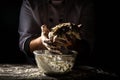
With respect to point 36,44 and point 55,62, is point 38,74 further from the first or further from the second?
point 36,44

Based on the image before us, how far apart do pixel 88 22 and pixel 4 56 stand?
1.08m

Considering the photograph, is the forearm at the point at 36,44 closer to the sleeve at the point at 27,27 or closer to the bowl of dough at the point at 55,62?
the sleeve at the point at 27,27

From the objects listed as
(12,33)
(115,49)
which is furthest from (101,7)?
(12,33)

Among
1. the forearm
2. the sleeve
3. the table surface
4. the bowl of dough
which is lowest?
the table surface

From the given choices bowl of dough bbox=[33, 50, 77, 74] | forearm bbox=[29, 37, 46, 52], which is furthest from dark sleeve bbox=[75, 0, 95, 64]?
bowl of dough bbox=[33, 50, 77, 74]

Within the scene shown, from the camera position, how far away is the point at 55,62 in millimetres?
1781

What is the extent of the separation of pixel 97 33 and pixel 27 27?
2.95ft

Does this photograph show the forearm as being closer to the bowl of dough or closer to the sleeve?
the sleeve

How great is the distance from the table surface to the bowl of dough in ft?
0.13

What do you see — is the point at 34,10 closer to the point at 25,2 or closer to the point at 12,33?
the point at 25,2

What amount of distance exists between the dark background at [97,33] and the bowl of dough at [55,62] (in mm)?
1233

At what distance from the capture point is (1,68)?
6.50ft

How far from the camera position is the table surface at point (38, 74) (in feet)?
5.78

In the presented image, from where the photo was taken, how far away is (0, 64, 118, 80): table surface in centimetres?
176
